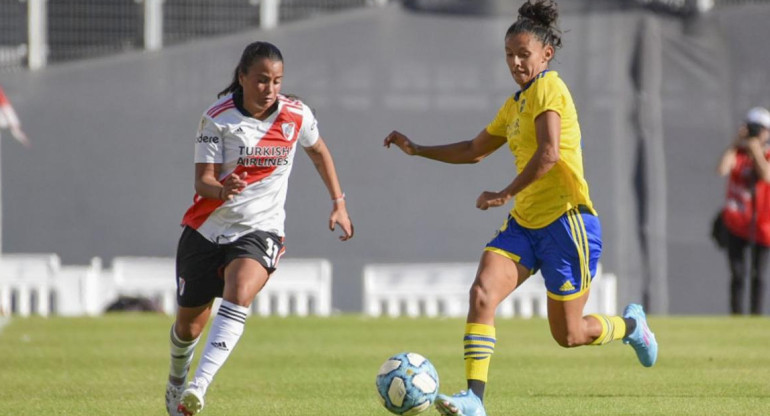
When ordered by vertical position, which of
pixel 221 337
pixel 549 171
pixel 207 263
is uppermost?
pixel 549 171

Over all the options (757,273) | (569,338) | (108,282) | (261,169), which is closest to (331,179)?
(261,169)

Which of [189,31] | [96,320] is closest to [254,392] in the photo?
[96,320]

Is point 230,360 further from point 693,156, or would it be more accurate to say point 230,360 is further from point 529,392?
point 693,156

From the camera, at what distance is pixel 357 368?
424 inches

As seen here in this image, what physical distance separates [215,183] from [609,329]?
8.08 ft

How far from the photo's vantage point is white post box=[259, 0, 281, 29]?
64.2 feet

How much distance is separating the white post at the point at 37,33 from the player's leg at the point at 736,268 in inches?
384

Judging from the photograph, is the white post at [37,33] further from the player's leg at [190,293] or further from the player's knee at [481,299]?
the player's knee at [481,299]

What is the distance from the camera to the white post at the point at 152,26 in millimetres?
19734

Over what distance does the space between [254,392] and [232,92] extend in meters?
2.49

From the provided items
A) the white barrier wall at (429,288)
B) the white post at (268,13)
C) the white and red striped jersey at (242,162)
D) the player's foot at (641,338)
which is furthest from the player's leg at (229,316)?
the white post at (268,13)

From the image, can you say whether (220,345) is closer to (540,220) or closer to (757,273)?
(540,220)

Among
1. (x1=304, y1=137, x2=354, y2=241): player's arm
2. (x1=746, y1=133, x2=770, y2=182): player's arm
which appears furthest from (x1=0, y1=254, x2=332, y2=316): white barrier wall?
(x1=304, y1=137, x2=354, y2=241): player's arm

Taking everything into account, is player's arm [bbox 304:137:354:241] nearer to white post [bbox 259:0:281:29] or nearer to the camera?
the camera
